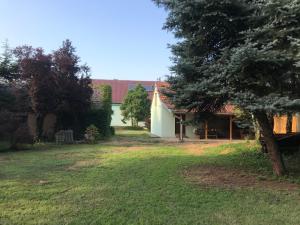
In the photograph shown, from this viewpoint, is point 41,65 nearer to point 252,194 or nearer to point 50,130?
point 50,130

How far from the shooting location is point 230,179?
8.91 meters

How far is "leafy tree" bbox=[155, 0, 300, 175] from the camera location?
763 centimetres

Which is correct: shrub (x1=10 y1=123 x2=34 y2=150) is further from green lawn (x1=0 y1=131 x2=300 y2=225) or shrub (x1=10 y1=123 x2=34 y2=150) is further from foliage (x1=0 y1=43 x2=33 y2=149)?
green lawn (x1=0 y1=131 x2=300 y2=225)

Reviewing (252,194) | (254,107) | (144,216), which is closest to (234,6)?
(254,107)

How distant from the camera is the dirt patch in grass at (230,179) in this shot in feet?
27.0

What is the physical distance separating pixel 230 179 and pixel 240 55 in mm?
3105

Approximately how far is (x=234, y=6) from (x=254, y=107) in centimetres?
232

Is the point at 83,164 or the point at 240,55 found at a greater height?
the point at 240,55

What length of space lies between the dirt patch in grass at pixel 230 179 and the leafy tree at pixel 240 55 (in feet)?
2.64

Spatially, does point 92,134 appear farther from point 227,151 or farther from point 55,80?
point 227,151

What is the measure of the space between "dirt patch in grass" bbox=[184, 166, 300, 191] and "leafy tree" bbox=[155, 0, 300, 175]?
2.64ft

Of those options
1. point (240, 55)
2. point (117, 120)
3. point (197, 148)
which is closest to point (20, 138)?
point (197, 148)

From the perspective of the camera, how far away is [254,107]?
299 inches

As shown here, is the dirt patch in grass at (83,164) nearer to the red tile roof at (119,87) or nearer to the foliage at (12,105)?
the foliage at (12,105)
